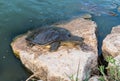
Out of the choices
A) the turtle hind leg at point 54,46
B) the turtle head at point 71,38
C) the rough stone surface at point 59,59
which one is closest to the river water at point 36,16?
the rough stone surface at point 59,59

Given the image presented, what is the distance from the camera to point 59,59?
6902mm

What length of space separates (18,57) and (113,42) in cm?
274

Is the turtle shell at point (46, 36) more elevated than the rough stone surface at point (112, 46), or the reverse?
the turtle shell at point (46, 36)

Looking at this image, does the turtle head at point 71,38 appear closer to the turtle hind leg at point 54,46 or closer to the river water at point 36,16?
the turtle hind leg at point 54,46

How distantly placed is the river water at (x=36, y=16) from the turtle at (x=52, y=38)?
0.79 m

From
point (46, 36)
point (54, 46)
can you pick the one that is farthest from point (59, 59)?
point (46, 36)

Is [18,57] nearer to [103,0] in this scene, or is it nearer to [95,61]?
[95,61]

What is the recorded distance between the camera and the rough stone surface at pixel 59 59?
655cm

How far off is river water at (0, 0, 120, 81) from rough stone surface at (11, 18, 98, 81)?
0.33 metres

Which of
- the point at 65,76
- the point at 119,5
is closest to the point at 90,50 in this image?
the point at 65,76


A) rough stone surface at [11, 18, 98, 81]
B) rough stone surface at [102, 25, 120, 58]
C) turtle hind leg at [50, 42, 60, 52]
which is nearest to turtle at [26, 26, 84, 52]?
turtle hind leg at [50, 42, 60, 52]

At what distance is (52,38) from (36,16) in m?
2.37

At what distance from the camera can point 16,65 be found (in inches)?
291

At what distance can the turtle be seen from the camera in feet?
24.4
